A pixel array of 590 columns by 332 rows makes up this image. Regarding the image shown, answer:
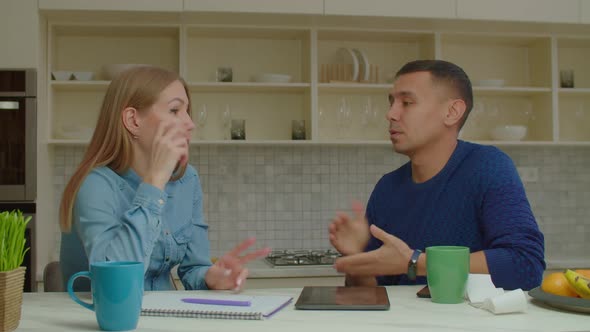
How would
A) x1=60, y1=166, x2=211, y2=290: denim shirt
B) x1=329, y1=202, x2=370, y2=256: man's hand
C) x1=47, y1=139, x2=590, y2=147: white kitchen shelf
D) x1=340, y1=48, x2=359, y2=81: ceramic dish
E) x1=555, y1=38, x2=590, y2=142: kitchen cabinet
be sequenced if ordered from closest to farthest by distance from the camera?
1. x1=60, y1=166, x2=211, y2=290: denim shirt
2. x1=329, y1=202, x2=370, y2=256: man's hand
3. x1=47, y1=139, x2=590, y2=147: white kitchen shelf
4. x1=340, y1=48, x2=359, y2=81: ceramic dish
5. x1=555, y1=38, x2=590, y2=142: kitchen cabinet

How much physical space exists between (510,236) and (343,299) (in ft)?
2.00

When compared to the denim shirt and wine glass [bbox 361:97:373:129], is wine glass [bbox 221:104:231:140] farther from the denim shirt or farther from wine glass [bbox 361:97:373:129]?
the denim shirt

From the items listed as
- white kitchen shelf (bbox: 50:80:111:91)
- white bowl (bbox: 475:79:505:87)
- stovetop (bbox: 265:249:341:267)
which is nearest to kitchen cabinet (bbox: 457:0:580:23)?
white bowl (bbox: 475:79:505:87)

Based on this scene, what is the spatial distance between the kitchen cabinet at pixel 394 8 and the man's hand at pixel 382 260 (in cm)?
193

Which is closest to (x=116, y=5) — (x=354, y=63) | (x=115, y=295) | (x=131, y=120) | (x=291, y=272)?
(x=354, y=63)

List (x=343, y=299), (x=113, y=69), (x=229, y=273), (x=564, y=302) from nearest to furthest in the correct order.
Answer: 1. (x=564, y=302)
2. (x=343, y=299)
3. (x=229, y=273)
4. (x=113, y=69)

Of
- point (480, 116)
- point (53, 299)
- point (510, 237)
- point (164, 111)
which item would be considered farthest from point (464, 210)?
point (480, 116)

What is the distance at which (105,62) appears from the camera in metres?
3.69

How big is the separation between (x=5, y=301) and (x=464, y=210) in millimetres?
1283

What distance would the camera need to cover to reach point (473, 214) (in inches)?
74.6

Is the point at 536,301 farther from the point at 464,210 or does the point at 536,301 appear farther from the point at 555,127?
the point at 555,127

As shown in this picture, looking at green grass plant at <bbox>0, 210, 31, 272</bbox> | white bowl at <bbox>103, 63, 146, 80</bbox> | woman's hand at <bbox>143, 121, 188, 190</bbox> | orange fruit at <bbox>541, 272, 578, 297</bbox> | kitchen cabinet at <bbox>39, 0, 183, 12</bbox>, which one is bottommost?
orange fruit at <bbox>541, 272, 578, 297</bbox>

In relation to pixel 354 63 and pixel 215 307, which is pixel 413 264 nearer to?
pixel 215 307

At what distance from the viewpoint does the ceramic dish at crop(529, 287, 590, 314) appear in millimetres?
1202
